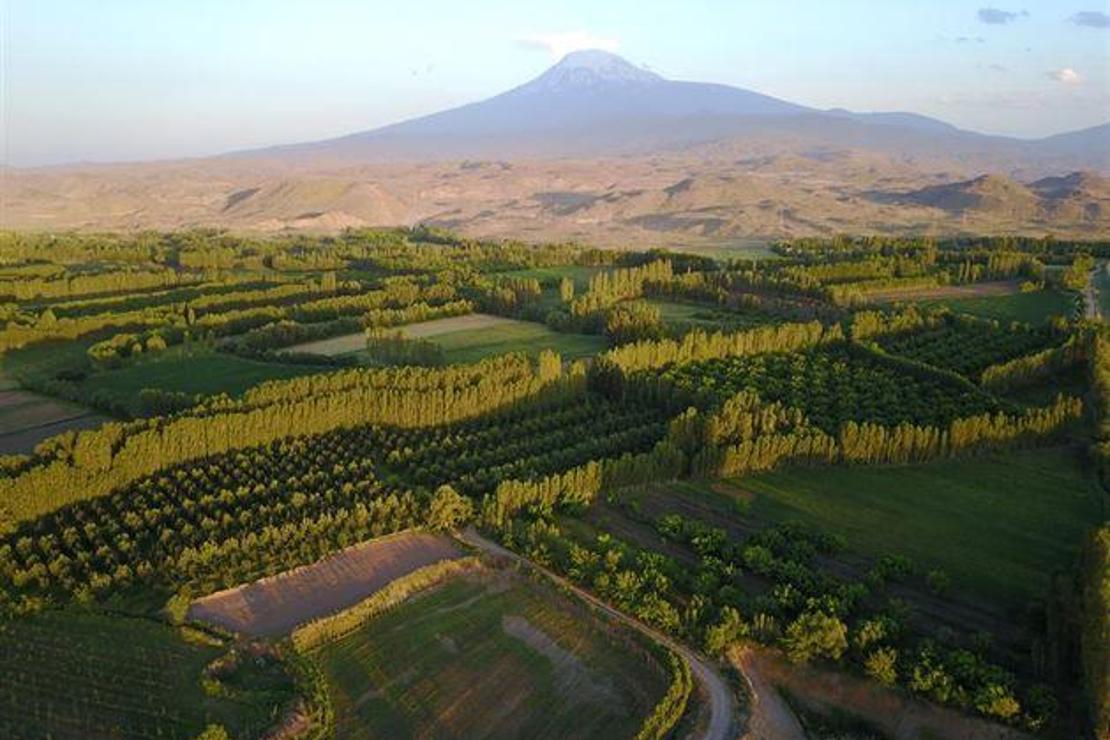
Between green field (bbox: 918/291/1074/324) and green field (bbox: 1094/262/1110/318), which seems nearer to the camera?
green field (bbox: 918/291/1074/324)

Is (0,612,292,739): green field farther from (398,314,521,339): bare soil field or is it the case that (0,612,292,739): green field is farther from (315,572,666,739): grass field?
(398,314,521,339): bare soil field

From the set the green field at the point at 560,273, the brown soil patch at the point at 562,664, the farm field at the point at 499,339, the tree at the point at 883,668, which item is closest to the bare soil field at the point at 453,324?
the farm field at the point at 499,339

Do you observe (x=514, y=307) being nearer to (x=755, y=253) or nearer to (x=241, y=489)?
(x=241, y=489)

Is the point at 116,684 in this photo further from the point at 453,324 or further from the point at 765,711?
the point at 453,324

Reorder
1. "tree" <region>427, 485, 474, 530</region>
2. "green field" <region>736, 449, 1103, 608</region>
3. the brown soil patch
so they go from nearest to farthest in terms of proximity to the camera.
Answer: the brown soil patch → "green field" <region>736, 449, 1103, 608</region> → "tree" <region>427, 485, 474, 530</region>

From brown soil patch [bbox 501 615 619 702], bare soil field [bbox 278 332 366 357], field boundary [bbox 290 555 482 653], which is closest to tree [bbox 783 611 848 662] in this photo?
brown soil patch [bbox 501 615 619 702]

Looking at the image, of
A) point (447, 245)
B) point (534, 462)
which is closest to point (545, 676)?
point (534, 462)
